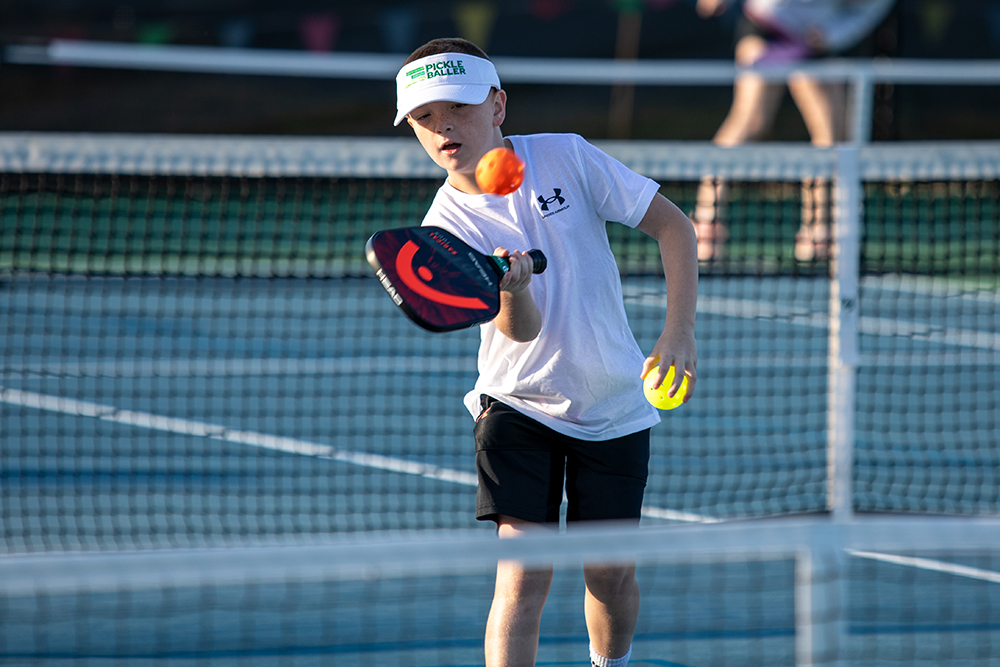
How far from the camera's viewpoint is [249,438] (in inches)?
199

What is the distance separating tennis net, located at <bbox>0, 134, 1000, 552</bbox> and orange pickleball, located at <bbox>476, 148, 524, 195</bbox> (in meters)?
1.85

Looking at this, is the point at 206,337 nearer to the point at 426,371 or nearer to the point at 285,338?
the point at 285,338

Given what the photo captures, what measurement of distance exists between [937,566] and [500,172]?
2.20 meters

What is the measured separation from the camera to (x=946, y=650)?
115 inches

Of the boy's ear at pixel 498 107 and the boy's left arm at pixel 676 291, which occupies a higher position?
the boy's ear at pixel 498 107

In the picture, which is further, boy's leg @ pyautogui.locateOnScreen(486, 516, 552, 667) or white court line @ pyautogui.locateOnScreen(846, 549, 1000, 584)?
white court line @ pyautogui.locateOnScreen(846, 549, 1000, 584)

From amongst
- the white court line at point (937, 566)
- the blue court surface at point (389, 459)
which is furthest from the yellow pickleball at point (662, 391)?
the white court line at point (937, 566)

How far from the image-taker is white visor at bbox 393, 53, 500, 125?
2266 mm

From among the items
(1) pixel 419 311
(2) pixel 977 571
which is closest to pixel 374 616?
(1) pixel 419 311

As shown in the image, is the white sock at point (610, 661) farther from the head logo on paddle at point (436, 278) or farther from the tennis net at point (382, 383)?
the tennis net at point (382, 383)

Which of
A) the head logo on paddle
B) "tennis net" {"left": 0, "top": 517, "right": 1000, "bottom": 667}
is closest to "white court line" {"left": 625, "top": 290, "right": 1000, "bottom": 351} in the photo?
"tennis net" {"left": 0, "top": 517, "right": 1000, "bottom": 667}

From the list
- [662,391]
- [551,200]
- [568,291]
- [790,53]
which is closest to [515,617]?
[662,391]

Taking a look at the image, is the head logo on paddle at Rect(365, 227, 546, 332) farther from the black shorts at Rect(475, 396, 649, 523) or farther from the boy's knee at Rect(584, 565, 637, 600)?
the boy's knee at Rect(584, 565, 637, 600)

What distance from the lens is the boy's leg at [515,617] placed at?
2250 millimetres
